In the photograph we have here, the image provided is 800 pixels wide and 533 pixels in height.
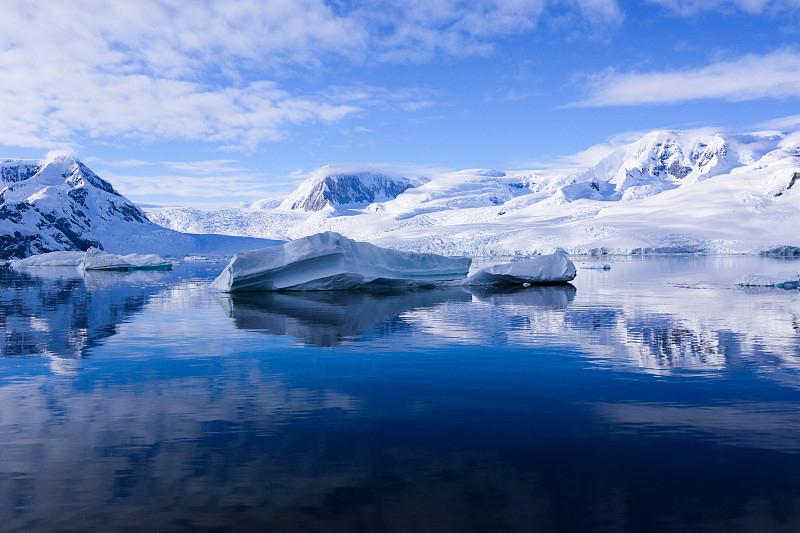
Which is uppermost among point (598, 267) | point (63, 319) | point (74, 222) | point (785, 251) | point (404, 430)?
point (74, 222)

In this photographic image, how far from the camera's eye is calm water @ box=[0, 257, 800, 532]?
4.81 metres

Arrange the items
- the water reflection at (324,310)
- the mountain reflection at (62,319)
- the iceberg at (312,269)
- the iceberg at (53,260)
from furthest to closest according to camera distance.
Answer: the iceberg at (53,260), the iceberg at (312,269), the water reflection at (324,310), the mountain reflection at (62,319)

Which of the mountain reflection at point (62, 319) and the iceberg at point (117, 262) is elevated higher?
the iceberg at point (117, 262)

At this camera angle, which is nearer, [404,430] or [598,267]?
[404,430]

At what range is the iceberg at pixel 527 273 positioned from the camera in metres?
28.7

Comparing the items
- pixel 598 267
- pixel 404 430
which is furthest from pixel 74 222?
pixel 404 430

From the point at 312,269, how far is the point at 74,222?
137609 mm

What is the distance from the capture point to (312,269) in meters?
26.5

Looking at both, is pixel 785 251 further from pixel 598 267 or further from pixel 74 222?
pixel 74 222

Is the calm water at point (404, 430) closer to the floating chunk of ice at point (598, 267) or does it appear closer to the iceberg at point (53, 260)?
the floating chunk of ice at point (598, 267)

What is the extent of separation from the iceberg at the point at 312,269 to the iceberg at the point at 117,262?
115ft

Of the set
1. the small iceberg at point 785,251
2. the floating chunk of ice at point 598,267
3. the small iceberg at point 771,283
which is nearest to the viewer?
the small iceberg at point 771,283

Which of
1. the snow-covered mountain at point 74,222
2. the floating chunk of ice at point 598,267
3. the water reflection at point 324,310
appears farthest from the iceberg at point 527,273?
the snow-covered mountain at point 74,222

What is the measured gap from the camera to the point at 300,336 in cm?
1334
